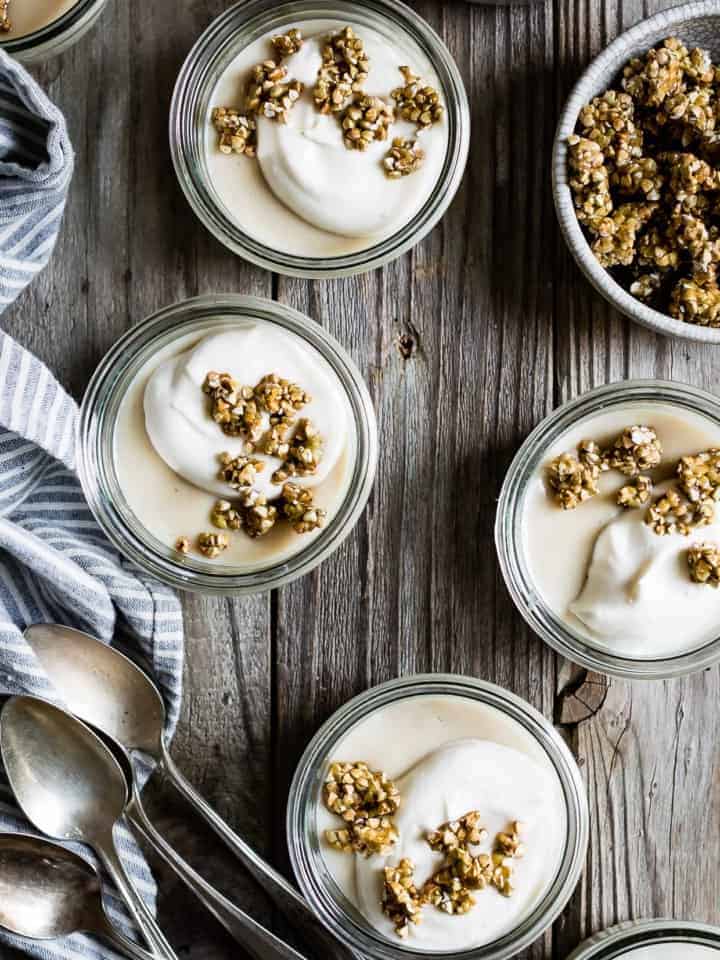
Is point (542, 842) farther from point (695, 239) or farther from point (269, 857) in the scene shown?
point (695, 239)

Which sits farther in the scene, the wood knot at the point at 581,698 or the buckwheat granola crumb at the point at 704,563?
the wood knot at the point at 581,698

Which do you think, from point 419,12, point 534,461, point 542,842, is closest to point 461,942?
point 542,842

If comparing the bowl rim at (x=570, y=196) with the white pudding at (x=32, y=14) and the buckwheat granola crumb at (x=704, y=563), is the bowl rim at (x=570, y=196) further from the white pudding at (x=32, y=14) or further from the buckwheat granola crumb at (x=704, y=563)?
the white pudding at (x=32, y=14)

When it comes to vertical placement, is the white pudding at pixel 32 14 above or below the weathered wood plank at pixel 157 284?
above

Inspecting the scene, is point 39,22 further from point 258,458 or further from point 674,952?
point 674,952

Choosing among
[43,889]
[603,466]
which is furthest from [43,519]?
[603,466]

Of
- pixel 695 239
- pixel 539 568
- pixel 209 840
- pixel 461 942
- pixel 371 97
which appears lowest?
pixel 461 942

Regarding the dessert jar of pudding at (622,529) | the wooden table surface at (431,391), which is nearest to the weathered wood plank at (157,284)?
the wooden table surface at (431,391)
